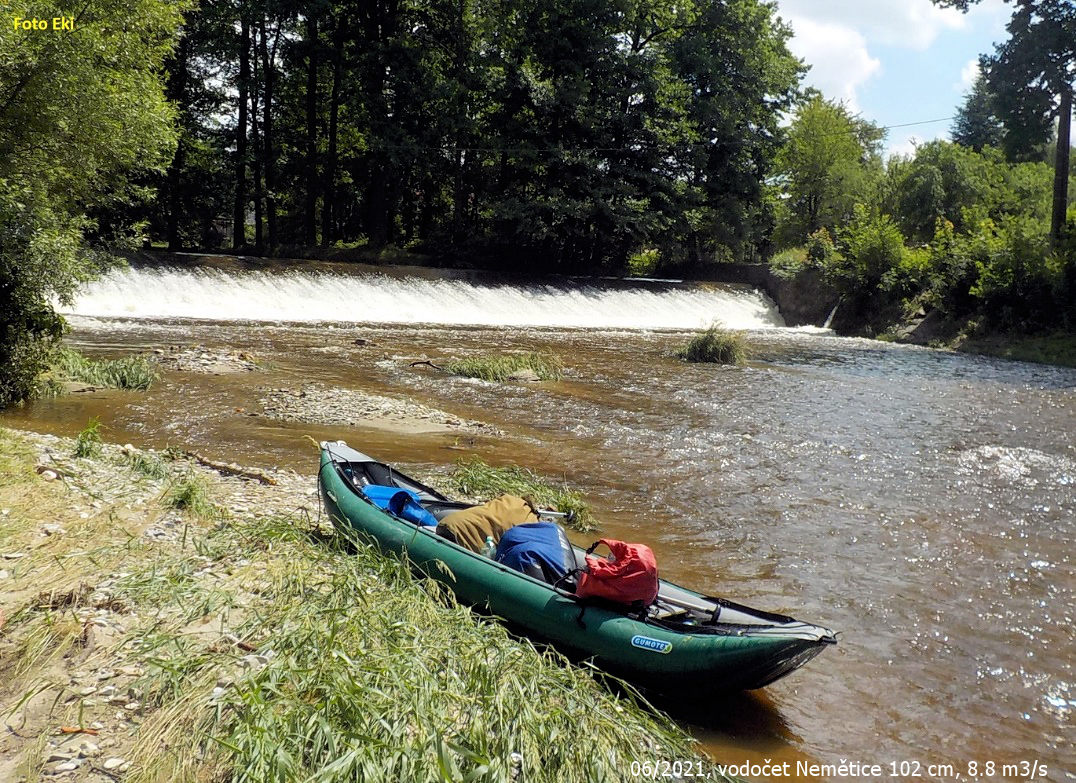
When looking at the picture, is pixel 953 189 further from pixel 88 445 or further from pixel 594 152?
pixel 88 445

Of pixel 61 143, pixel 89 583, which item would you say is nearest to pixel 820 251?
pixel 61 143

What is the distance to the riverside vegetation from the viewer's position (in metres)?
3.30

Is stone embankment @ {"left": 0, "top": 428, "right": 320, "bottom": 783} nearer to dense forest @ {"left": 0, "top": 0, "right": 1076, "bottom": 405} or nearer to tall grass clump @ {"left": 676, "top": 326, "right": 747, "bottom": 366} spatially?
tall grass clump @ {"left": 676, "top": 326, "right": 747, "bottom": 366}

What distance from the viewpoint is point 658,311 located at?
1218 inches

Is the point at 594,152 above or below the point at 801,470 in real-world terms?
above

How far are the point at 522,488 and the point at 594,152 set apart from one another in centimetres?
2826

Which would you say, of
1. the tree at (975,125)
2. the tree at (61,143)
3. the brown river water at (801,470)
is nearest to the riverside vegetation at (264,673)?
the brown river water at (801,470)

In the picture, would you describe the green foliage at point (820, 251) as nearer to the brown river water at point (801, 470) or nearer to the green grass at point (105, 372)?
the brown river water at point (801, 470)

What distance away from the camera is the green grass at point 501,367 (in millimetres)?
15281

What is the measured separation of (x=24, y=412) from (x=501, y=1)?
29.4 metres

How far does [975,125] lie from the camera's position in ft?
193

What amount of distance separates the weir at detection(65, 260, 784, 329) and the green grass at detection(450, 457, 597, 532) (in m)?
15.1

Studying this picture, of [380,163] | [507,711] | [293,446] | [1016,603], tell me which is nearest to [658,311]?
[380,163]

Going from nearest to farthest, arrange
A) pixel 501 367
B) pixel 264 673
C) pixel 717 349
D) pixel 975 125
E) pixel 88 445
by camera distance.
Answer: pixel 264 673 → pixel 88 445 → pixel 501 367 → pixel 717 349 → pixel 975 125
